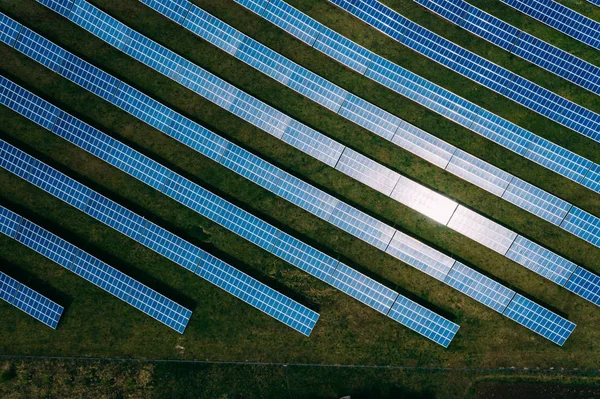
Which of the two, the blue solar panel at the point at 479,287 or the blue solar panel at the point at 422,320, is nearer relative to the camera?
the blue solar panel at the point at 479,287

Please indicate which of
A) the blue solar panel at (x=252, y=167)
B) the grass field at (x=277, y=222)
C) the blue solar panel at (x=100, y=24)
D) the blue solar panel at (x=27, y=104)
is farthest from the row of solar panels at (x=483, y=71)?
the blue solar panel at (x=27, y=104)

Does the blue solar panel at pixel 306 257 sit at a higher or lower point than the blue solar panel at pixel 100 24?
lower

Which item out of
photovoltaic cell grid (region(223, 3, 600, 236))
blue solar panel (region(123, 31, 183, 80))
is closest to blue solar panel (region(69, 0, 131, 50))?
blue solar panel (region(123, 31, 183, 80))

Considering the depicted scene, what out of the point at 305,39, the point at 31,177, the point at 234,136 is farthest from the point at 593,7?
the point at 31,177

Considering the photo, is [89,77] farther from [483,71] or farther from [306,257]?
[483,71]

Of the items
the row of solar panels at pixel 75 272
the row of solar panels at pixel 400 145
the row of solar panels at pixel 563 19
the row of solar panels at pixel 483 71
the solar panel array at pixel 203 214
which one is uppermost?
the row of solar panels at pixel 563 19

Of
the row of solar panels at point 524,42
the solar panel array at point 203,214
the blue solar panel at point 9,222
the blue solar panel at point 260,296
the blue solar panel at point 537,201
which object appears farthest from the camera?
the blue solar panel at point 9,222

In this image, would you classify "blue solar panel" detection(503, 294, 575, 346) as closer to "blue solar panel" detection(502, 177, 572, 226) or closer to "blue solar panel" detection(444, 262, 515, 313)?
"blue solar panel" detection(444, 262, 515, 313)

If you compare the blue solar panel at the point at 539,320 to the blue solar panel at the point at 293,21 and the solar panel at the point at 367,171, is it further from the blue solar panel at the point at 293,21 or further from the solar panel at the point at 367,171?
the blue solar panel at the point at 293,21
